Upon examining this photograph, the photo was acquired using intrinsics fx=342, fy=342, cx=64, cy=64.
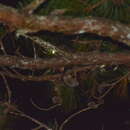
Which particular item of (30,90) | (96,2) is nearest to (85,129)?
(30,90)

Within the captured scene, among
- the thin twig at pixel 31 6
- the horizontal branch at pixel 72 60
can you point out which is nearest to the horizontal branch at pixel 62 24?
the thin twig at pixel 31 6

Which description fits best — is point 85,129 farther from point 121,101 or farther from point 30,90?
point 30,90

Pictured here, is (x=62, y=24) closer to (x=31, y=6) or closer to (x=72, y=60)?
(x=31, y=6)

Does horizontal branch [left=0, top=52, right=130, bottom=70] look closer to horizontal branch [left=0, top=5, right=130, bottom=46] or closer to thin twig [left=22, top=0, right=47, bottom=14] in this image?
horizontal branch [left=0, top=5, right=130, bottom=46]

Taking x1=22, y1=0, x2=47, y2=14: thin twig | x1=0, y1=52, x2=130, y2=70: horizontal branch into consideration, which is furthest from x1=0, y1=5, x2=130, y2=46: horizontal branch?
x1=0, y1=52, x2=130, y2=70: horizontal branch

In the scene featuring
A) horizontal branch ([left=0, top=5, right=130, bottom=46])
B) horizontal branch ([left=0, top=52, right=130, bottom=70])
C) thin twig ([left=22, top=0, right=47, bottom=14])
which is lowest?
horizontal branch ([left=0, top=52, right=130, bottom=70])

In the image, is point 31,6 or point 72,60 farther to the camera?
point 72,60

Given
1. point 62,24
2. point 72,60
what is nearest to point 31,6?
point 62,24

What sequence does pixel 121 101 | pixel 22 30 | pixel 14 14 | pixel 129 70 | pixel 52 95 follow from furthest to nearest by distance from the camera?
pixel 121 101
pixel 52 95
pixel 129 70
pixel 22 30
pixel 14 14
